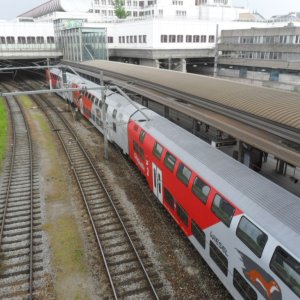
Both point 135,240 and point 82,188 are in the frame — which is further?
point 82,188

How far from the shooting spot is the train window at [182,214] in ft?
40.5

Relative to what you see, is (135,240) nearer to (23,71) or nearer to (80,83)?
(80,83)

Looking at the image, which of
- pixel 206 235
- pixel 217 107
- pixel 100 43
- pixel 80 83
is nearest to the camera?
pixel 206 235

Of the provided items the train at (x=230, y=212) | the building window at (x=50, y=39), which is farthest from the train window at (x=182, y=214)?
the building window at (x=50, y=39)

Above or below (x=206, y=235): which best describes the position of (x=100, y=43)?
above

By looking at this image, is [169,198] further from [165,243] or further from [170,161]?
[165,243]

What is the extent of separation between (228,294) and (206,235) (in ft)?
7.20

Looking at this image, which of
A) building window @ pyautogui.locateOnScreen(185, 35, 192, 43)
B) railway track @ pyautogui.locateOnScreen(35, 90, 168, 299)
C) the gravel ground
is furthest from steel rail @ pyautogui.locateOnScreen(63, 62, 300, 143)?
building window @ pyautogui.locateOnScreen(185, 35, 192, 43)

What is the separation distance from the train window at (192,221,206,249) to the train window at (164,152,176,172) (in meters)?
2.70

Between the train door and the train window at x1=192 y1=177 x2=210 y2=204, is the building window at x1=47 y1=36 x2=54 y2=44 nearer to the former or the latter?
the train door

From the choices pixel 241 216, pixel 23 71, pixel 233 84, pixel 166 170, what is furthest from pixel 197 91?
pixel 23 71

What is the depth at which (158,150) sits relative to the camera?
1488 centimetres

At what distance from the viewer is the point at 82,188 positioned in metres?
18.3

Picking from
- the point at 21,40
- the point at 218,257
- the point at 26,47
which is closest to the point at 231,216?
the point at 218,257
